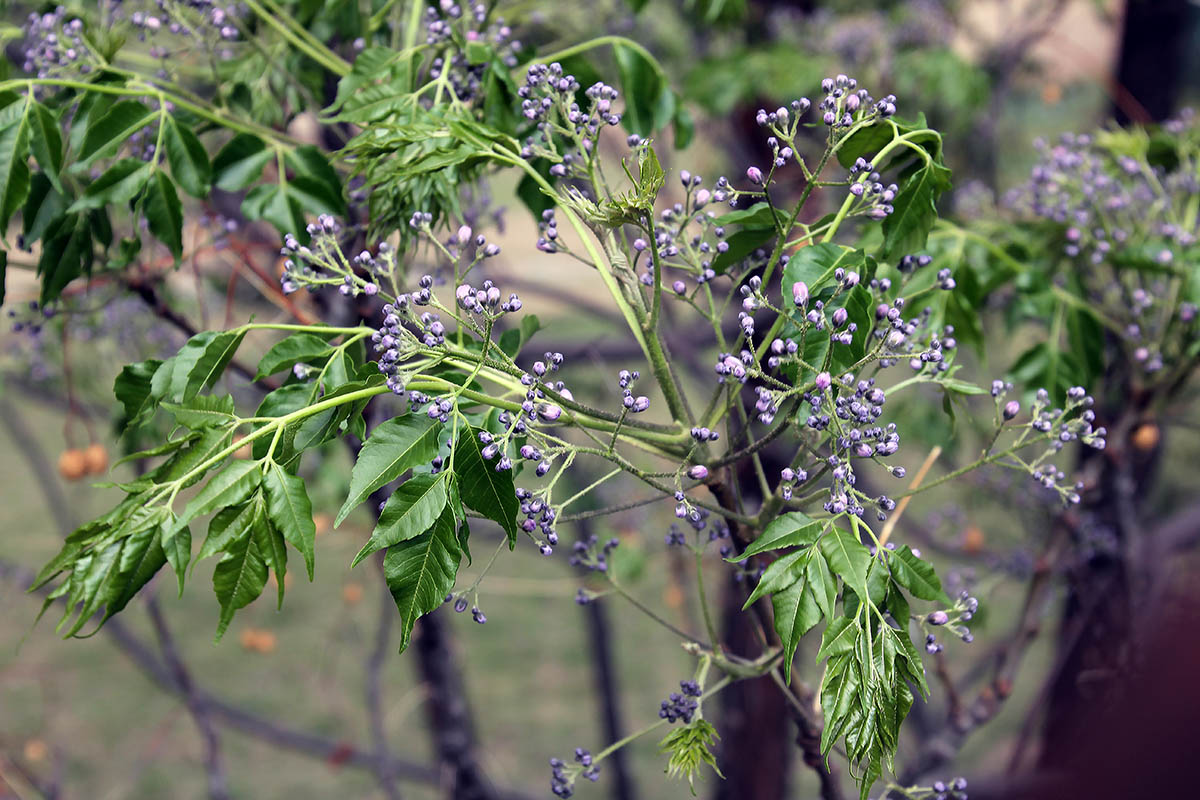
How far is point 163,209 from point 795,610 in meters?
0.84

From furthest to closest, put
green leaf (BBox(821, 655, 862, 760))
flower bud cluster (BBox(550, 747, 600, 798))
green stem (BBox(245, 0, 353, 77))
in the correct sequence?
Answer: 1. green stem (BBox(245, 0, 353, 77))
2. flower bud cluster (BBox(550, 747, 600, 798))
3. green leaf (BBox(821, 655, 862, 760))

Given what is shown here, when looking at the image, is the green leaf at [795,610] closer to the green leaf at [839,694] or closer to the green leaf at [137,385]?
the green leaf at [839,694]

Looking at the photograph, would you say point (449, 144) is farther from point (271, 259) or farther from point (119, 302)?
point (271, 259)

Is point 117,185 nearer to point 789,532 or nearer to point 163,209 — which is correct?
point 163,209

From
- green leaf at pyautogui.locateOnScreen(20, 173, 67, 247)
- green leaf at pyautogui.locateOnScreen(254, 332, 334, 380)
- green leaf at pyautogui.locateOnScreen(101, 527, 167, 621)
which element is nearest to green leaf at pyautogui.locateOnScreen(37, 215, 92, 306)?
green leaf at pyautogui.locateOnScreen(20, 173, 67, 247)

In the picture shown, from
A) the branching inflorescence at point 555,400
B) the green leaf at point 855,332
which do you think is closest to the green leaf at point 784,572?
the branching inflorescence at point 555,400

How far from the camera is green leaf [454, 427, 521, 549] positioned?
830 mm

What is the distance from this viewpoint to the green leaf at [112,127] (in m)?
1.07

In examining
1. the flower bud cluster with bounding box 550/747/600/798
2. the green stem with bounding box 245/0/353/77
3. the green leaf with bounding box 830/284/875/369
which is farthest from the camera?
the green stem with bounding box 245/0/353/77

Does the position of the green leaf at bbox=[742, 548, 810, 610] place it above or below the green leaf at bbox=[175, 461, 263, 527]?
below

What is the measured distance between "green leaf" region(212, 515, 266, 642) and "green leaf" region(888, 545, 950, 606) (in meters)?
0.53

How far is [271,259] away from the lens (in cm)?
354

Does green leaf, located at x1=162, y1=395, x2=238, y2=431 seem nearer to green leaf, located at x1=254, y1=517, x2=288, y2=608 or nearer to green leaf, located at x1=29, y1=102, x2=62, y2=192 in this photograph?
green leaf, located at x1=254, y1=517, x2=288, y2=608

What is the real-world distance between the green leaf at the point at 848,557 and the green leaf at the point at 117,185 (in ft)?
2.77
